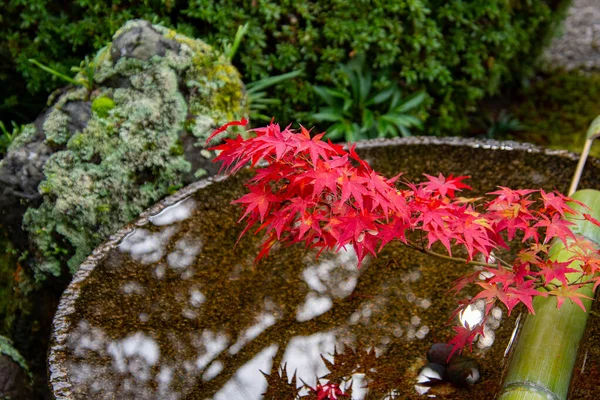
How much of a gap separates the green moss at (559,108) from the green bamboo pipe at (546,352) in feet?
7.51

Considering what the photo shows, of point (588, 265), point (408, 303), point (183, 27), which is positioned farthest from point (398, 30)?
point (588, 265)

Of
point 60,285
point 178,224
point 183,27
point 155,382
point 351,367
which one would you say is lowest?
point 60,285

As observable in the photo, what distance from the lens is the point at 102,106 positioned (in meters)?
2.25

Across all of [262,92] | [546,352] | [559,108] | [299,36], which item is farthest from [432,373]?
[559,108]

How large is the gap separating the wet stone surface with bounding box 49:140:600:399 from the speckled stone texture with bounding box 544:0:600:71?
119 inches

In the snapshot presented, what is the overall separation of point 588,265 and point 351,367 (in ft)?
2.23

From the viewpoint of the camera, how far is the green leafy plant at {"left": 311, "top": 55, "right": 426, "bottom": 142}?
10.6 ft

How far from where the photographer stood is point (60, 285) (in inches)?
96.0

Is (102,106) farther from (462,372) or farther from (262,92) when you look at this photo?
(462,372)

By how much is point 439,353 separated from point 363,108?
1932 millimetres

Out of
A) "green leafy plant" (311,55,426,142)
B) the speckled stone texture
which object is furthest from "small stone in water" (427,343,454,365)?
the speckled stone texture

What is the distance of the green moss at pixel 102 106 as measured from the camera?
7.37 feet

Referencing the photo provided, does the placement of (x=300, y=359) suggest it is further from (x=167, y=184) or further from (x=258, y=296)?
(x=167, y=184)

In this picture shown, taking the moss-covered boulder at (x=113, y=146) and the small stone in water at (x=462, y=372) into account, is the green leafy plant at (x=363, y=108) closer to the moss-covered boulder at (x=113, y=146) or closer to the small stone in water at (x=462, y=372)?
the moss-covered boulder at (x=113, y=146)
